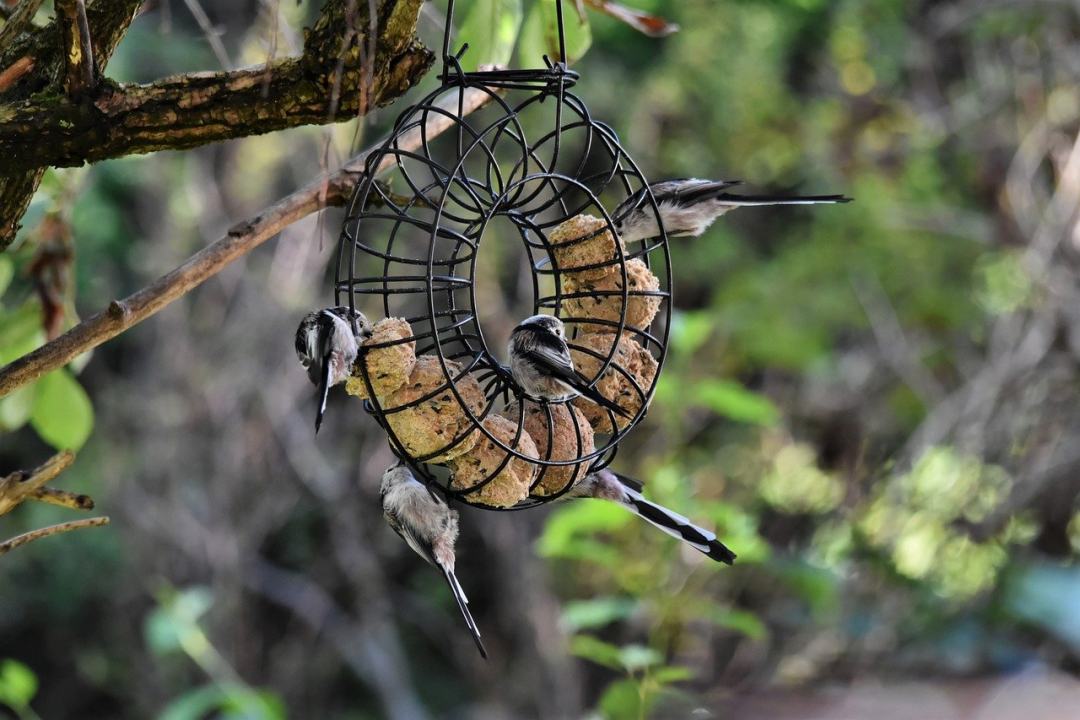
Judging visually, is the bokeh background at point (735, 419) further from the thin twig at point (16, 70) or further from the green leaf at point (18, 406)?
the thin twig at point (16, 70)

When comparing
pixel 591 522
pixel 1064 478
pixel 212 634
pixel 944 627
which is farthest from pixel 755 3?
pixel 212 634

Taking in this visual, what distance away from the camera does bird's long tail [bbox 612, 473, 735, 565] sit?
1823 mm

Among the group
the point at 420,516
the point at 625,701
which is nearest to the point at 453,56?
the point at 420,516

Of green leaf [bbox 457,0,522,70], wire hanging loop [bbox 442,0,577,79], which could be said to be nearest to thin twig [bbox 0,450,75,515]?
wire hanging loop [bbox 442,0,577,79]

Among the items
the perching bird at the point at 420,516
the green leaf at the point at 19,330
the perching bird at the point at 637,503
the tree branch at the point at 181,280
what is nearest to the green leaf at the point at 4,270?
the green leaf at the point at 19,330

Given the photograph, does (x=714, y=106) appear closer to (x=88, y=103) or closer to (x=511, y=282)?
(x=511, y=282)

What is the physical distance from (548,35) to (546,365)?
559mm

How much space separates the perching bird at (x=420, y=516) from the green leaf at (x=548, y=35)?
0.70 metres

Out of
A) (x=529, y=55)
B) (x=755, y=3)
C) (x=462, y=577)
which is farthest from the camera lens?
(x=462, y=577)

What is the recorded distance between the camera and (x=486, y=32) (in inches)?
70.5

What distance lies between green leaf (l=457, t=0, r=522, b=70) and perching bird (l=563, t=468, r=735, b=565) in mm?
702

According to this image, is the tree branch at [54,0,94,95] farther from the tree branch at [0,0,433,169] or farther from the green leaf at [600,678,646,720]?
the green leaf at [600,678,646,720]

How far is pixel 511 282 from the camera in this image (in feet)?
17.6

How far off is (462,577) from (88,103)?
4.56 meters
